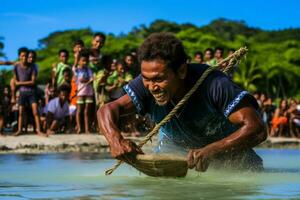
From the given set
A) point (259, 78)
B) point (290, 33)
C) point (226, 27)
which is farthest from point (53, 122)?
point (226, 27)

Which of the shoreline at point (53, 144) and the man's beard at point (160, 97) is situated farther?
the shoreline at point (53, 144)

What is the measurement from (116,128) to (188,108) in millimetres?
653

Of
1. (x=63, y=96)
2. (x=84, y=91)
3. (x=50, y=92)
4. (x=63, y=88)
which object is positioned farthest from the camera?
(x=50, y=92)

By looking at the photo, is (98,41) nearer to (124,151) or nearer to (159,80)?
(159,80)

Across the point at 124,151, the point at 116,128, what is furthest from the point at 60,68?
the point at 124,151

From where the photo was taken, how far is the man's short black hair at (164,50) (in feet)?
15.2

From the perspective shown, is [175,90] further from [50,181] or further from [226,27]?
[226,27]

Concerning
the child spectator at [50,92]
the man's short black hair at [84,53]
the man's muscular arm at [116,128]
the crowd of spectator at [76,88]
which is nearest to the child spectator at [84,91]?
the crowd of spectator at [76,88]

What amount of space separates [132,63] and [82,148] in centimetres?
264

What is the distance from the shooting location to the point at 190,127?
5.27 metres

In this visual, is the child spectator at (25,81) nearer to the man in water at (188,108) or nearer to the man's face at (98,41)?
the man's face at (98,41)

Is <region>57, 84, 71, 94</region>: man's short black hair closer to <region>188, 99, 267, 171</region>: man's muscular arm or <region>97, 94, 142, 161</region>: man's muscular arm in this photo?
<region>97, 94, 142, 161</region>: man's muscular arm

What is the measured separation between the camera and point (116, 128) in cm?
477

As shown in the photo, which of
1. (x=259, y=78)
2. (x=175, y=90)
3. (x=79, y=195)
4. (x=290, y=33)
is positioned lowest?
(x=79, y=195)
